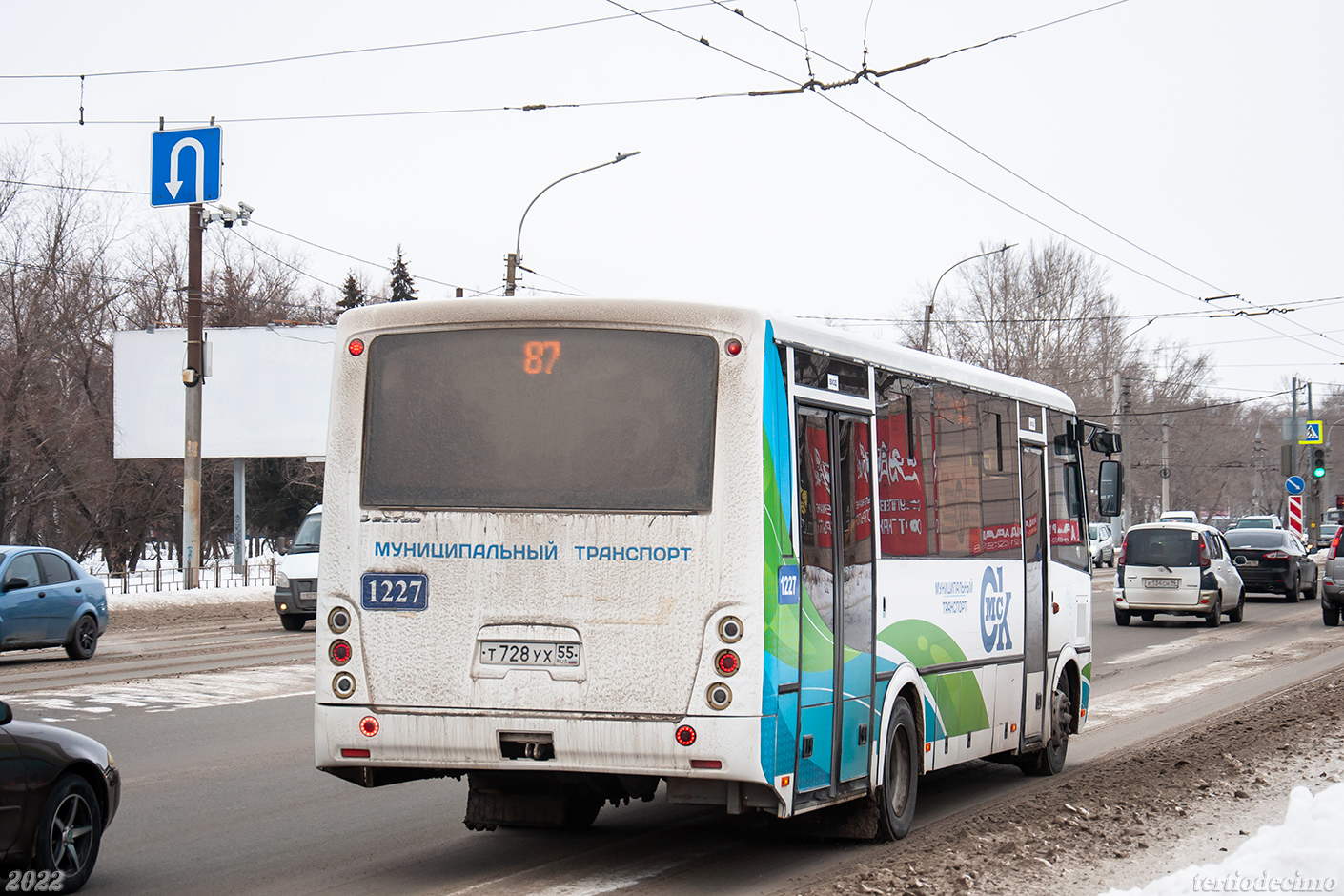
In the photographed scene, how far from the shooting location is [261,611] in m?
31.9

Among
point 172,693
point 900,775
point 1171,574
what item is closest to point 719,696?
point 900,775

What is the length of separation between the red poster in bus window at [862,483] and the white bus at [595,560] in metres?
0.03

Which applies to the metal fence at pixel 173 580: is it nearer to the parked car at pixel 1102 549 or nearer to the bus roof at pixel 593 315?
the parked car at pixel 1102 549

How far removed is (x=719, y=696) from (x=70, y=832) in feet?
9.84

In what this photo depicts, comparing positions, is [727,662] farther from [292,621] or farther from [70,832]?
[292,621]

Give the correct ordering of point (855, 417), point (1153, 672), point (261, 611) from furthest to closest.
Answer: point (261, 611) → point (1153, 672) → point (855, 417)

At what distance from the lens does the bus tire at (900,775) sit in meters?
8.16

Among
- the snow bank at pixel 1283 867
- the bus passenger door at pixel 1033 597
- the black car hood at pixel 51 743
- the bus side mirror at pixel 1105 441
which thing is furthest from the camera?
the bus side mirror at pixel 1105 441

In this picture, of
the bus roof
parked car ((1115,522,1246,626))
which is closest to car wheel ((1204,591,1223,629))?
parked car ((1115,522,1246,626))

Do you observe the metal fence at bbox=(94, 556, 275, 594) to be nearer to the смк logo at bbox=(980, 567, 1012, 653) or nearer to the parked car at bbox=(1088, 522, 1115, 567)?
the parked car at bbox=(1088, 522, 1115, 567)

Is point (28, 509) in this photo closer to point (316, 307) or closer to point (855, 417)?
point (316, 307)

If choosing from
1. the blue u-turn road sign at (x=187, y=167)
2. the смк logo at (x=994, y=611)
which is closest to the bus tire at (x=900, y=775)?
the смк logo at (x=994, y=611)

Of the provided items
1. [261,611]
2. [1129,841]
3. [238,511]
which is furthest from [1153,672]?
[238,511]

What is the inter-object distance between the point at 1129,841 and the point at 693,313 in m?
3.77
